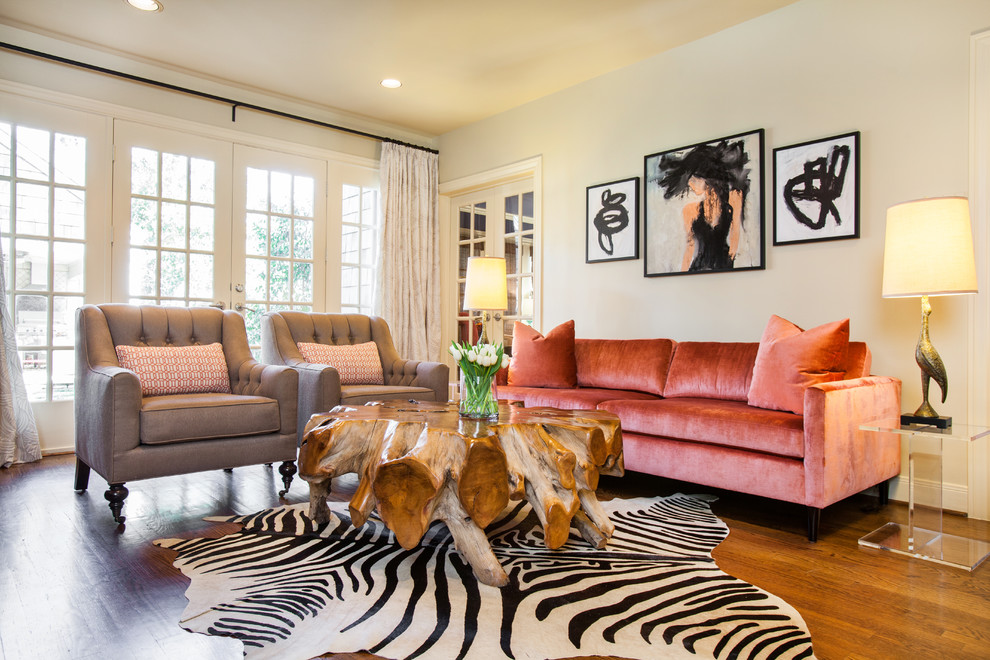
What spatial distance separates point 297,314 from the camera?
12.6ft

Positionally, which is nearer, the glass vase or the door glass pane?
the glass vase

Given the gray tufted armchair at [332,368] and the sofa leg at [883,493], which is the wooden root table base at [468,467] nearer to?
the gray tufted armchair at [332,368]

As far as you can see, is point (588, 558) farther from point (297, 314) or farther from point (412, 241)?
point (412, 241)

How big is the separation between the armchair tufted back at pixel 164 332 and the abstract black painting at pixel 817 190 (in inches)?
115

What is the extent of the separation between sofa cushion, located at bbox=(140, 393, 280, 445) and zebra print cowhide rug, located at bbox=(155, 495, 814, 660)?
46 centimetres

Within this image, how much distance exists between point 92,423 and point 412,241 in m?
3.22

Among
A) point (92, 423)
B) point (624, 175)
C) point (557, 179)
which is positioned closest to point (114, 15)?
point (92, 423)

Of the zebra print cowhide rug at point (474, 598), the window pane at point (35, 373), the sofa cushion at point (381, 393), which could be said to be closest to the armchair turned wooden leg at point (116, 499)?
the zebra print cowhide rug at point (474, 598)

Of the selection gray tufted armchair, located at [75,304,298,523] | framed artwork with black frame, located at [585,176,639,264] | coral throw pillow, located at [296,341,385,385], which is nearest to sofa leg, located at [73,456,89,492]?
gray tufted armchair, located at [75,304,298,523]

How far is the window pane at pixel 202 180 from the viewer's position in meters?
4.36

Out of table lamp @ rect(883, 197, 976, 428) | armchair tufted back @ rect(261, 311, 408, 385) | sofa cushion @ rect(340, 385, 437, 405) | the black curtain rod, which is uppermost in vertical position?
the black curtain rod

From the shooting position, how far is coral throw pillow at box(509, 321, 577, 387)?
12.5 ft

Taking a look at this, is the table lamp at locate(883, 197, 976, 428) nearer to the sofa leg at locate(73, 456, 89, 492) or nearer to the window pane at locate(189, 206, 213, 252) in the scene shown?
the sofa leg at locate(73, 456, 89, 492)

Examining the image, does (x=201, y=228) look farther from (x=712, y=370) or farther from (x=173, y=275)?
(x=712, y=370)
